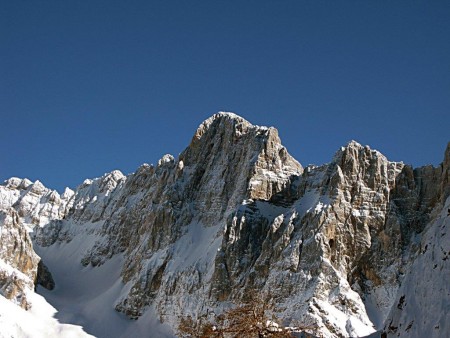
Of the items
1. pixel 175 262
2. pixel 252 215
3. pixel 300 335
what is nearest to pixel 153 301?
pixel 175 262

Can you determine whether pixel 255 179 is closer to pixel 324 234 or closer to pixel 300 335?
pixel 324 234

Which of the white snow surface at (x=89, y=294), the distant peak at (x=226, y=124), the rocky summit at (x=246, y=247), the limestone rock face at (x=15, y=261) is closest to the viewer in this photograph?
the rocky summit at (x=246, y=247)

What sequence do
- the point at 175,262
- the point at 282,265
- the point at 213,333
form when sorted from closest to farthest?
the point at 213,333, the point at 282,265, the point at 175,262

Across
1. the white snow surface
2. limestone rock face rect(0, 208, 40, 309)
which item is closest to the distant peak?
the white snow surface

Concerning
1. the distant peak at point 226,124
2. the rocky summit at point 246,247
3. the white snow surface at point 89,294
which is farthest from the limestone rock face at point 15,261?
the distant peak at point 226,124

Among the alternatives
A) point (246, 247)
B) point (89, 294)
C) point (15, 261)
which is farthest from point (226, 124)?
point (15, 261)

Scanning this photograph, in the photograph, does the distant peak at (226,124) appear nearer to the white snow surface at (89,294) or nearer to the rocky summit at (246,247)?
the rocky summit at (246,247)

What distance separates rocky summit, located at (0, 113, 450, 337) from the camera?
309 ft

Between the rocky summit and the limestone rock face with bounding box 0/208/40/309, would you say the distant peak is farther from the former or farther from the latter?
the limestone rock face with bounding box 0/208/40/309

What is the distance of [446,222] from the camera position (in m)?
22.0

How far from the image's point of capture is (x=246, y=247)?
107 metres

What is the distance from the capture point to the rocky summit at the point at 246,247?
309 feet

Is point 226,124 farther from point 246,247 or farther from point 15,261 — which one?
point 15,261

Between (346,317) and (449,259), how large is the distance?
7086 centimetres
